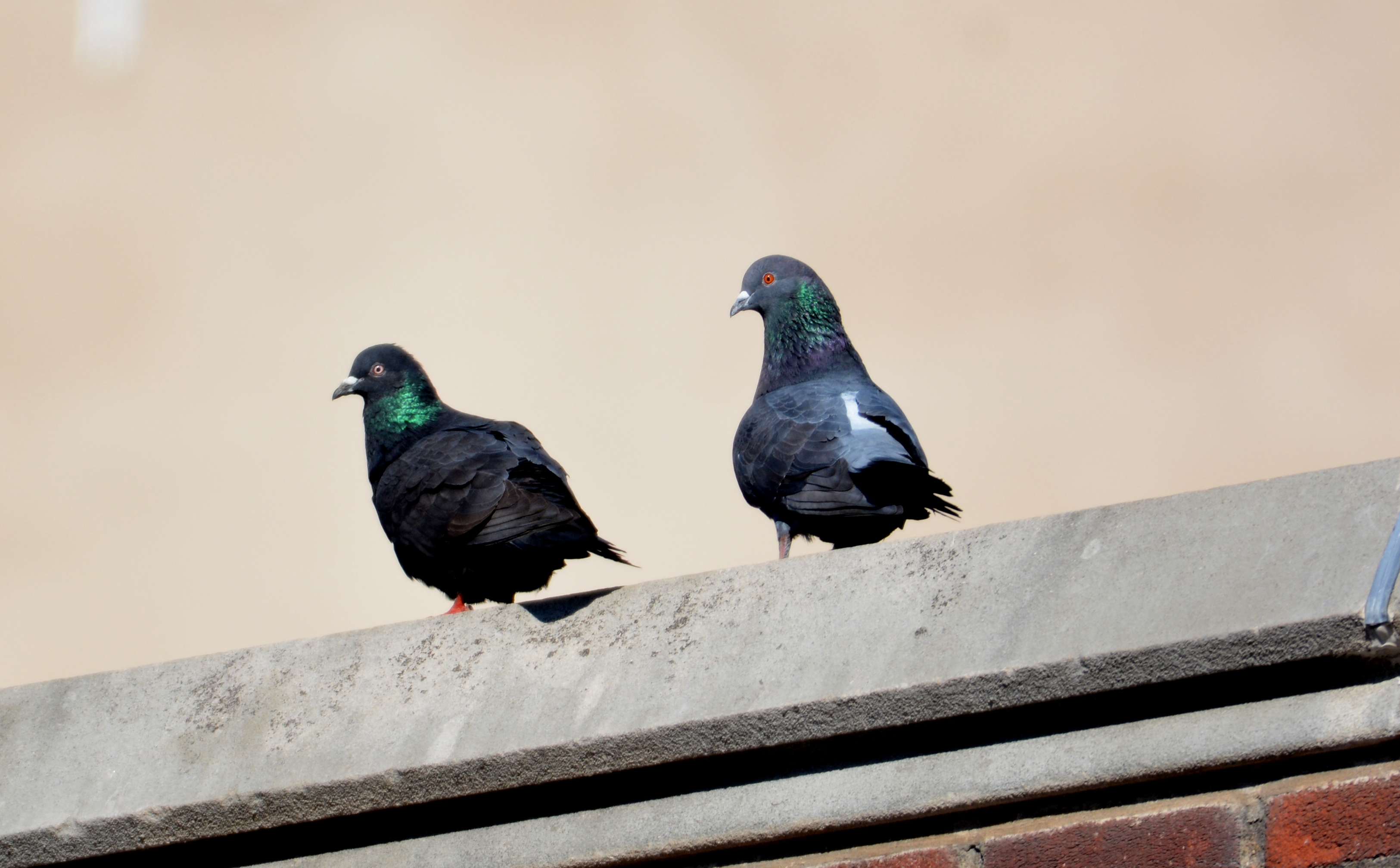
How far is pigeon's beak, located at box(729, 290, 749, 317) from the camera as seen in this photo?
573cm

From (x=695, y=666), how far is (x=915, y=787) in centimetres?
44

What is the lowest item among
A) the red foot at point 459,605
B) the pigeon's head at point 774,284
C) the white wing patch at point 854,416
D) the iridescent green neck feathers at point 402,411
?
the red foot at point 459,605

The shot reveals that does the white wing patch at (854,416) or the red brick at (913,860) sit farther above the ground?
the white wing patch at (854,416)

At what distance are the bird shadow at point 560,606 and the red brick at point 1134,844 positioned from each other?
3.08 ft

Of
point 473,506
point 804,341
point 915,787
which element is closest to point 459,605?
point 473,506

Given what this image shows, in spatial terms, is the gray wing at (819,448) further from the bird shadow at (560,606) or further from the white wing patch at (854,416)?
the bird shadow at (560,606)

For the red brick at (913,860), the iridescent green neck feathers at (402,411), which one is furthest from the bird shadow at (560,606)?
the iridescent green neck feathers at (402,411)

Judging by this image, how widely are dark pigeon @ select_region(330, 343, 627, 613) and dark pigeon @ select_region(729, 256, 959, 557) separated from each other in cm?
63

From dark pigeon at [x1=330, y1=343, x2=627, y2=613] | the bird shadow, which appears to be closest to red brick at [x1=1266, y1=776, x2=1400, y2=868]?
the bird shadow

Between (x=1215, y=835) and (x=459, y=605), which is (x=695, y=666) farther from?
(x=459, y=605)

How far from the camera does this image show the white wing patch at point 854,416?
15.3ft

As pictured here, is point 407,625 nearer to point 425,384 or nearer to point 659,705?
point 659,705

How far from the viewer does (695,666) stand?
2549 mm

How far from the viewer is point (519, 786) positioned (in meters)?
2.56
